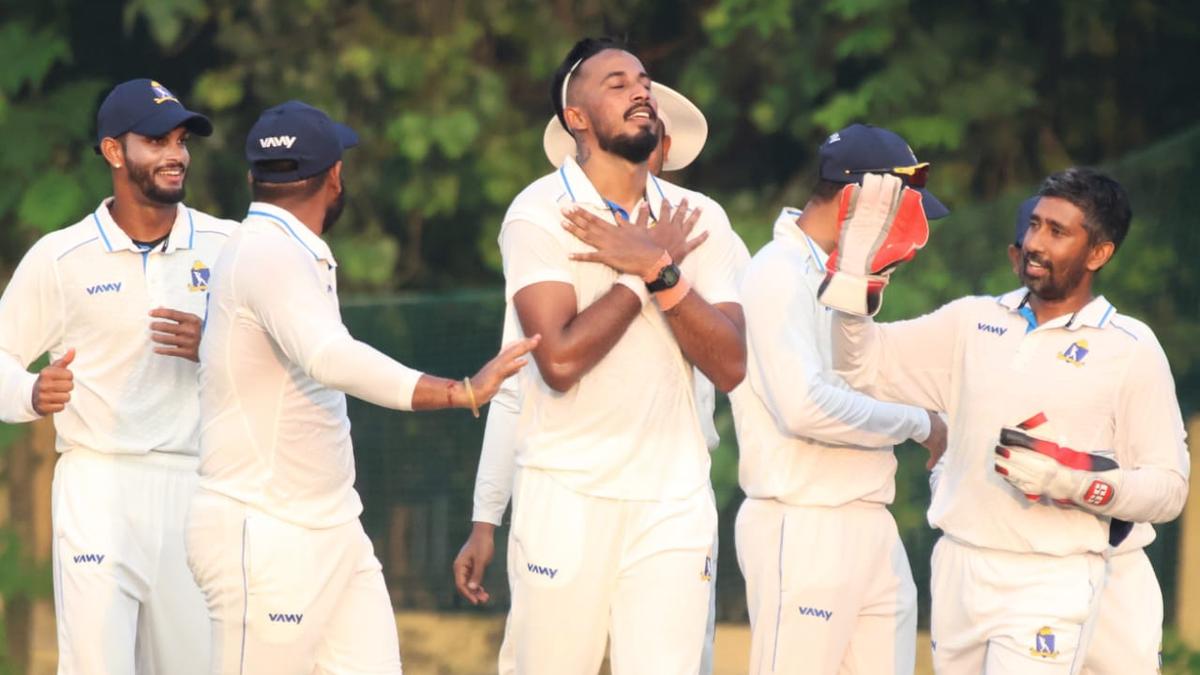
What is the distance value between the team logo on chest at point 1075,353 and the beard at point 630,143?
1433 millimetres

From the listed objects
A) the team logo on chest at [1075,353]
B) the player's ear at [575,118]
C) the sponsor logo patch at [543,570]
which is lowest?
the sponsor logo patch at [543,570]

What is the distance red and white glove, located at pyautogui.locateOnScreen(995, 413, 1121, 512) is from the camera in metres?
5.95

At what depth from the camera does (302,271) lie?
5910mm

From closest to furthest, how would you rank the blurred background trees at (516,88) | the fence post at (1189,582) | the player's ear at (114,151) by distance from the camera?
the player's ear at (114,151) < the fence post at (1189,582) < the blurred background trees at (516,88)

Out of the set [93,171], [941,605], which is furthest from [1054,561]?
[93,171]

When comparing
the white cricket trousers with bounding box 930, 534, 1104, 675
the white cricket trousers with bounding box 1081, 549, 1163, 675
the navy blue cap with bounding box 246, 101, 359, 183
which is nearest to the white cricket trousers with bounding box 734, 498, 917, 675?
the white cricket trousers with bounding box 930, 534, 1104, 675

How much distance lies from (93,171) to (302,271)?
6911 mm

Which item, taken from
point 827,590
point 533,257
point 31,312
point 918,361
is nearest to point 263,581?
point 533,257

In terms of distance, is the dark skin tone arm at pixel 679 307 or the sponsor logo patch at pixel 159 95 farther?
the sponsor logo patch at pixel 159 95

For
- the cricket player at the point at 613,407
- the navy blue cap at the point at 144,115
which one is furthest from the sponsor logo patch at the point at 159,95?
the cricket player at the point at 613,407

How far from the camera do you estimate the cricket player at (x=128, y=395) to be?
7008mm

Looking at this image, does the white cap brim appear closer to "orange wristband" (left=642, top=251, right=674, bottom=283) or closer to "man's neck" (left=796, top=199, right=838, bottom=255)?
"man's neck" (left=796, top=199, right=838, bottom=255)

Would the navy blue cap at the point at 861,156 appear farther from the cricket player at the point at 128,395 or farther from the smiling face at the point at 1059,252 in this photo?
the cricket player at the point at 128,395

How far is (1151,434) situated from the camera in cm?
628
